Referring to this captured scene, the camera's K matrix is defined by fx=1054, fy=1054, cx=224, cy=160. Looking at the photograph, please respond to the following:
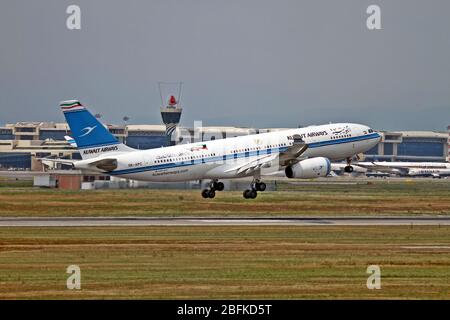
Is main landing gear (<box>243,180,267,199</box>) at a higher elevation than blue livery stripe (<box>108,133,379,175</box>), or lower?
lower

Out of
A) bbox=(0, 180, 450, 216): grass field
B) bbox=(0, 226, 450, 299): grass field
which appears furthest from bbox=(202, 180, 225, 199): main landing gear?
bbox=(0, 226, 450, 299): grass field

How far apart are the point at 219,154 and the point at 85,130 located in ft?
→ 37.3

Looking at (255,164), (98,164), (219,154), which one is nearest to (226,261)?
(98,164)

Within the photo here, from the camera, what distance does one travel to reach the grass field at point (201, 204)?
291 ft

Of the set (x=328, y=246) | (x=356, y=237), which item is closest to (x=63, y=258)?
(x=328, y=246)

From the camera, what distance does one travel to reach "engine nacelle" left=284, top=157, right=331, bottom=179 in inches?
3312

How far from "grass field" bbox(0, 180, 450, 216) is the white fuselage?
11.4 feet

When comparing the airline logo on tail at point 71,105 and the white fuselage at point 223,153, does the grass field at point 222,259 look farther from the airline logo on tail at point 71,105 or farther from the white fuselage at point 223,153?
the airline logo on tail at point 71,105

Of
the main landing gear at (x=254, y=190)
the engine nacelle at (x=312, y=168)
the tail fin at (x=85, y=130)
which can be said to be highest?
the tail fin at (x=85, y=130)

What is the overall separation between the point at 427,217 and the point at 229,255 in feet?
113

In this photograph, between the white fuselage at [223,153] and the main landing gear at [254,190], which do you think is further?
the main landing gear at [254,190]

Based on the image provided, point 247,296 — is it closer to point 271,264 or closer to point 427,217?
point 271,264

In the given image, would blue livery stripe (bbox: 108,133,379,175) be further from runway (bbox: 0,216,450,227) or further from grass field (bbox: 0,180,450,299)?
runway (bbox: 0,216,450,227)

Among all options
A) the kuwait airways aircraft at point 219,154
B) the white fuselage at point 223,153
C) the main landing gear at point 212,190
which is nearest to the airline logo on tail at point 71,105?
the kuwait airways aircraft at point 219,154
